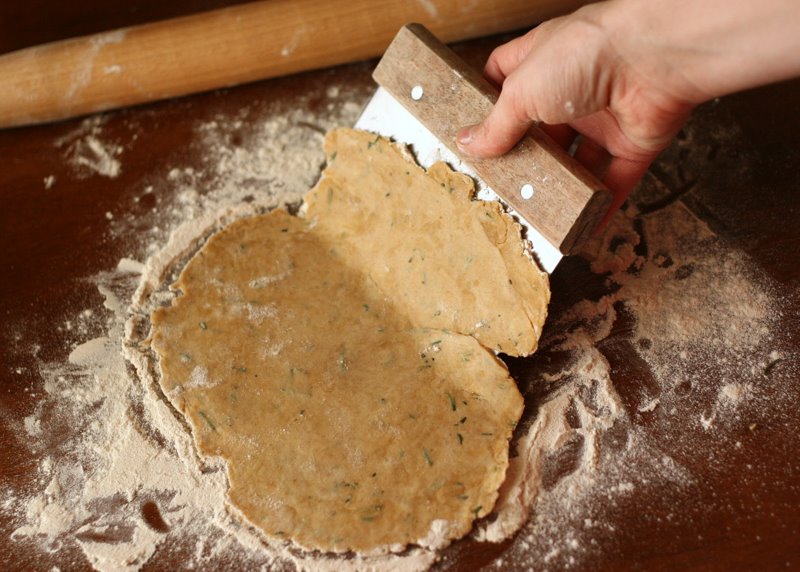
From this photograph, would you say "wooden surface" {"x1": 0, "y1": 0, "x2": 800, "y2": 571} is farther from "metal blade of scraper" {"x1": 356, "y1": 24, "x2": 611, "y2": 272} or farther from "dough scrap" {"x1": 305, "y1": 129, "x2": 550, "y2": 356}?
"metal blade of scraper" {"x1": 356, "y1": 24, "x2": 611, "y2": 272}

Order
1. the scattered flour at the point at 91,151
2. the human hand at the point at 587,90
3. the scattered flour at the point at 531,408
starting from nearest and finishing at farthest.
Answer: the human hand at the point at 587,90 → the scattered flour at the point at 531,408 → the scattered flour at the point at 91,151

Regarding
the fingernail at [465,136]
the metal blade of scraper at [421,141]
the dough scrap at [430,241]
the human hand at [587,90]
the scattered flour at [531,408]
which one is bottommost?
the scattered flour at [531,408]

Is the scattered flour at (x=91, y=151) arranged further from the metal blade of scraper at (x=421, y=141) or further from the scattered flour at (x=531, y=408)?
the metal blade of scraper at (x=421, y=141)

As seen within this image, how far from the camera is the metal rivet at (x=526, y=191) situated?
133 cm

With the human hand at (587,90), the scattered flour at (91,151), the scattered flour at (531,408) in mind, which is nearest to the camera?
the human hand at (587,90)

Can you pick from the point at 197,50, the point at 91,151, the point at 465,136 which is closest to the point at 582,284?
the point at 465,136

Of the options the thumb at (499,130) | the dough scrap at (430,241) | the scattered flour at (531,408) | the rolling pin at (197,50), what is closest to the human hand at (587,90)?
the thumb at (499,130)

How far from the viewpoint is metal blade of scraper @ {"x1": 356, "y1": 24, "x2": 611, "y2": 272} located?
50.8 inches

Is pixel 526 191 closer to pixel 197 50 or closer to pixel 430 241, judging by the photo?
pixel 430 241

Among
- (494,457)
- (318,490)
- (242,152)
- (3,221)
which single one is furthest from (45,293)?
Result: (494,457)

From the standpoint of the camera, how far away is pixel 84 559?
4.32 ft

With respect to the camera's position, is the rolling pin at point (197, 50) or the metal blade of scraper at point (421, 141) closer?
the metal blade of scraper at point (421, 141)

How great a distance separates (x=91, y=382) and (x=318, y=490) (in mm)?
540

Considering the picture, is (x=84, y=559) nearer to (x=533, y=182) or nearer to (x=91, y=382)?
(x=91, y=382)
